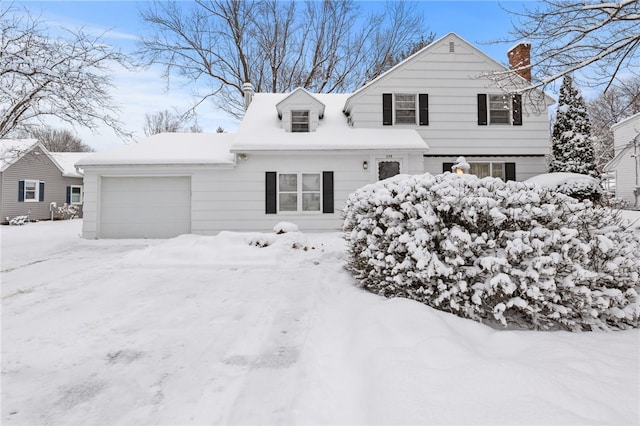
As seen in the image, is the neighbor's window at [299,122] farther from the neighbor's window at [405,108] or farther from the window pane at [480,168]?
the window pane at [480,168]

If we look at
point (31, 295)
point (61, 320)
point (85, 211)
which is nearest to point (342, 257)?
point (61, 320)

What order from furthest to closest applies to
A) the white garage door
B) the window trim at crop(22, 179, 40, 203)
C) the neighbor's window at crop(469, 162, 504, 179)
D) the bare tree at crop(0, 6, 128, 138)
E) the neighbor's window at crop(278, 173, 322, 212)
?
the window trim at crop(22, 179, 40, 203), the neighbor's window at crop(469, 162, 504, 179), the neighbor's window at crop(278, 173, 322, 212), the white garage door, the bare tree at crop(0, 6, 128, 138)

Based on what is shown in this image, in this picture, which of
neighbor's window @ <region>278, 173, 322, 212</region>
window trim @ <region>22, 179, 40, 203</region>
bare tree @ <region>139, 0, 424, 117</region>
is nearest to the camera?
neighbor's window @ <region>278, 173, 322, 212</region>

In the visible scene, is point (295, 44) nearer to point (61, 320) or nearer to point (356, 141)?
point (356, 141)

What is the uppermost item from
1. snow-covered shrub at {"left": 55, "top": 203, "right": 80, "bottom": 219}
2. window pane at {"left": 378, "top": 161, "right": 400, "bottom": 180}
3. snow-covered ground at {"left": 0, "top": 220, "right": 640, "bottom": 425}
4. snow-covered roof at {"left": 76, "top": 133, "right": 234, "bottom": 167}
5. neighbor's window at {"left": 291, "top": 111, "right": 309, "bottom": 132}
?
neighbor's window at {"left": 291, "top": 111, "right": 309, "bottom": 132}

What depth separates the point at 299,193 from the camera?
37.2 ft

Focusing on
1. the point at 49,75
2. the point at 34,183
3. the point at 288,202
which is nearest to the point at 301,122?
the point at 288,202

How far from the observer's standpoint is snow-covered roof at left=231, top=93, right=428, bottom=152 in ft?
35.5

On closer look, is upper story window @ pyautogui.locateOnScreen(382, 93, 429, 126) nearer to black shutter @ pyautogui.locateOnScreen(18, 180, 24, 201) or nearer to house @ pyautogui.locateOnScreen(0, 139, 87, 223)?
house @ pyautogui.locateOnScreen(0, 139, 87, 223)

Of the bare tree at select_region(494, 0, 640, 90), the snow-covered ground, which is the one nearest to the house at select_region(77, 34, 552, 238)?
the bare tree at select_region(494, 0, 640, 90)

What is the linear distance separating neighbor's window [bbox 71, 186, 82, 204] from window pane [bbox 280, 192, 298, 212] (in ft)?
65.9

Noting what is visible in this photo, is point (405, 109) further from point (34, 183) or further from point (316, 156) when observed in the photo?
point (34, 183)

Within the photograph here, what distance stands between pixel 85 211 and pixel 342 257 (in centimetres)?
948

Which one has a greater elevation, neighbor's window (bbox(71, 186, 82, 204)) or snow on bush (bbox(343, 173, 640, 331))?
neighbor's window (bbox(71, 186, 82, 204))
